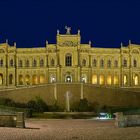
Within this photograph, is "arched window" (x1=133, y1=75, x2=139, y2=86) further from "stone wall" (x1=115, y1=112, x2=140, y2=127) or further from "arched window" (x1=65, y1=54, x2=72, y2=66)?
"stone wall" (x1=115, y1=112, x2=140, y2=127)

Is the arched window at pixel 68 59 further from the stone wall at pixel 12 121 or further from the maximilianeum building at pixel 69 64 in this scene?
the stone wall at pixel 12 121

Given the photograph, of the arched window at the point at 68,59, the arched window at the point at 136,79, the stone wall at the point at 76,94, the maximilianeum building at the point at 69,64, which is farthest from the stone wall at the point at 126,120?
the arched window at the point at 136,79

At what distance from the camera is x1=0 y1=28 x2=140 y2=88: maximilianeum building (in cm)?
8019

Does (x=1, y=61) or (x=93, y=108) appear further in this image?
(x=1, y=61)

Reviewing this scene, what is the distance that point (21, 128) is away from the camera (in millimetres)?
26094

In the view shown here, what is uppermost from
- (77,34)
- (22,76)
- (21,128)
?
(77,34)

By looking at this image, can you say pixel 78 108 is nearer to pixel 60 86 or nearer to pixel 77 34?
pixel 60 86

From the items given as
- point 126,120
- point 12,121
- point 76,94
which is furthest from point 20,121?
point 76,94

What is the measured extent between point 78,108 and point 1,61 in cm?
2670

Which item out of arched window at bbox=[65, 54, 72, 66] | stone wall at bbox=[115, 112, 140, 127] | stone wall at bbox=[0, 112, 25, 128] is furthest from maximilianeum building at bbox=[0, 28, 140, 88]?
stone wall at bbox=[0, 112, 25, 128]

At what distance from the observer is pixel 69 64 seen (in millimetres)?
80125

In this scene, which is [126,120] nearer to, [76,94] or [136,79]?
[76,94]

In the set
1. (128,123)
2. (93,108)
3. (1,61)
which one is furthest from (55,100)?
(128,123)

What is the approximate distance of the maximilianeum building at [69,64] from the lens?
80.2 metres
